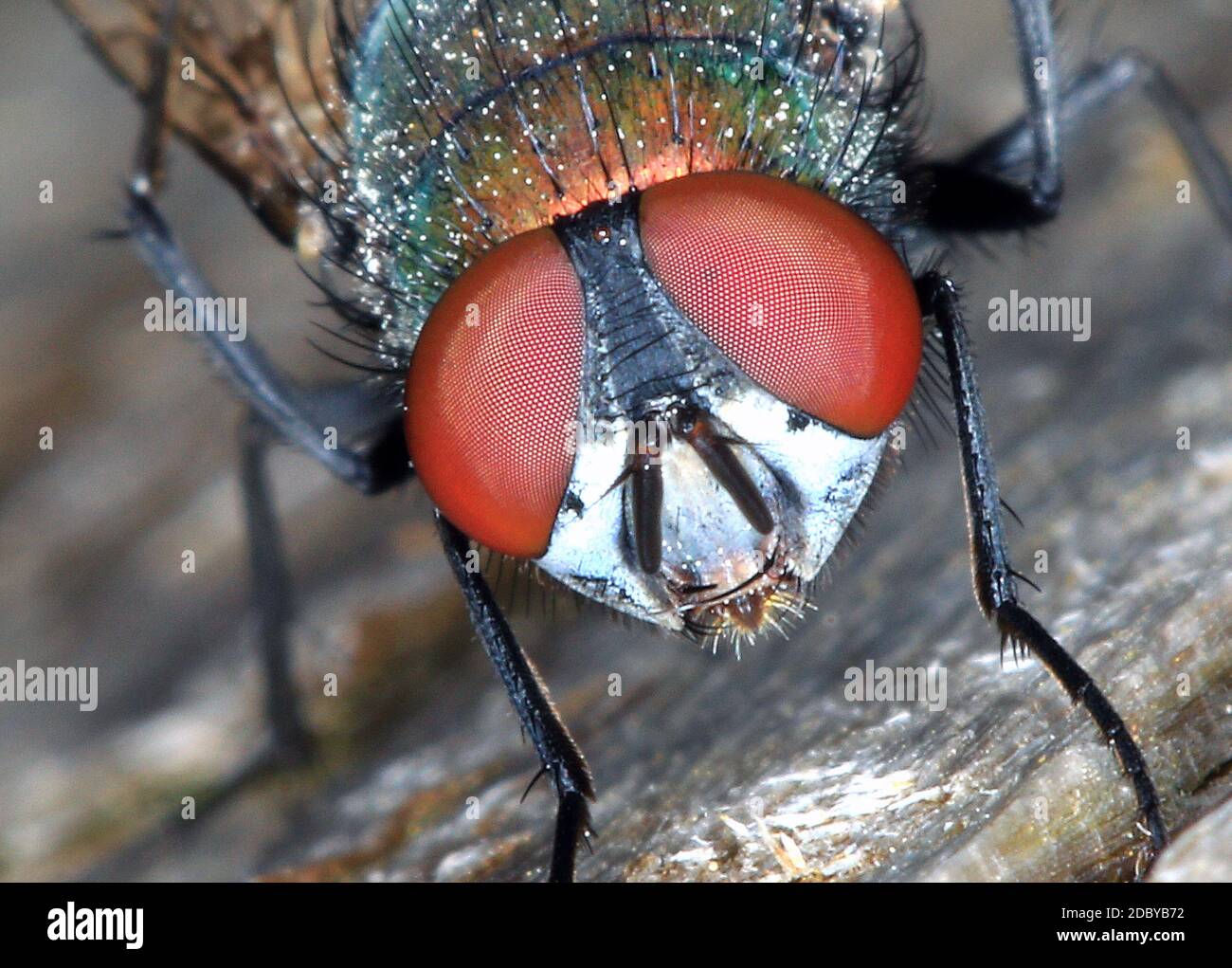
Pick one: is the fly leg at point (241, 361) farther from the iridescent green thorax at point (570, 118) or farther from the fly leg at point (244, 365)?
the iridescent green thorax at point (570, 118)

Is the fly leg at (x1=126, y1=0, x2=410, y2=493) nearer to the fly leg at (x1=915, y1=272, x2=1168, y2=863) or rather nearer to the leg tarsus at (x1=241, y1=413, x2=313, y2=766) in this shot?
the leg tarsus at (x1=241, y1=413, x2=313, y2=766)

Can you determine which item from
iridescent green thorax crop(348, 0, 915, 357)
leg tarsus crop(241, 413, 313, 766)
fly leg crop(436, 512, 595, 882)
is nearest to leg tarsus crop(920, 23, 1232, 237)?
iridescent green thorax crop(348, 0, 915, 357)

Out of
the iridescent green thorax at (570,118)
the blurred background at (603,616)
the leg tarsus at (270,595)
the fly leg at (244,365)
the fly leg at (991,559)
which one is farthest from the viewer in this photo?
the leg tarsus at (270,595)

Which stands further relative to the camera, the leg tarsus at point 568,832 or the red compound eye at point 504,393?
the leg tarsus at point 568,832

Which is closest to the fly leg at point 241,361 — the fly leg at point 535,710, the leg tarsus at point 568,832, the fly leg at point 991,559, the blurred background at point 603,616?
the blurred background at point 603,616

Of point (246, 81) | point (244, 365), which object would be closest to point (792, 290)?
point (244, 365)
